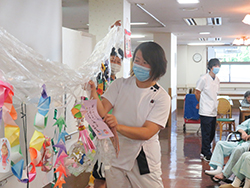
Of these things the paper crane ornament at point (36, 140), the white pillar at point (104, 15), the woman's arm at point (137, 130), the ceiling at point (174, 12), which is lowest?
the woman's arm at point (137, 130)

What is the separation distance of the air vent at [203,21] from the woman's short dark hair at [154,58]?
597 centimetres

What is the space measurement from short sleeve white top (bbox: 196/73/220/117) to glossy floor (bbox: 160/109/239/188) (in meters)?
0.85

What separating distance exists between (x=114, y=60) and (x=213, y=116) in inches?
93.6

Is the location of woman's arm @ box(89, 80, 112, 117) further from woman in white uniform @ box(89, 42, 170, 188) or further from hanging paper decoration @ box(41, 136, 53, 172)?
hanging paper decoration @ box(41, 136, 53, 172)

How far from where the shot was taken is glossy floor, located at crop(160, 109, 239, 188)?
13.8 feet

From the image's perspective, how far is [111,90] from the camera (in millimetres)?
1991

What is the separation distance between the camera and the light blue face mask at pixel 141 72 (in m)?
1.92

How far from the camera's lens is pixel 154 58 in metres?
1.91

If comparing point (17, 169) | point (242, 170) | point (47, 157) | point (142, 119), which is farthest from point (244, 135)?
point (17, 169)

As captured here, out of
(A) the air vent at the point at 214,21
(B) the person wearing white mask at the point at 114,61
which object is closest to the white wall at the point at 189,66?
(A) the air vent at the point at 214,21

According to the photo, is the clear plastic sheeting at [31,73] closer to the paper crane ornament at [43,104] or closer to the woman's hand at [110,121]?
the paper crane ornament at [43,104]

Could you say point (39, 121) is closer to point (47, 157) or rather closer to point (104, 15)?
point (47, 157)

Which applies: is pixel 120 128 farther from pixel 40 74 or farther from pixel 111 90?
pixel 40 74

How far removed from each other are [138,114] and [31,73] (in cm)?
77
